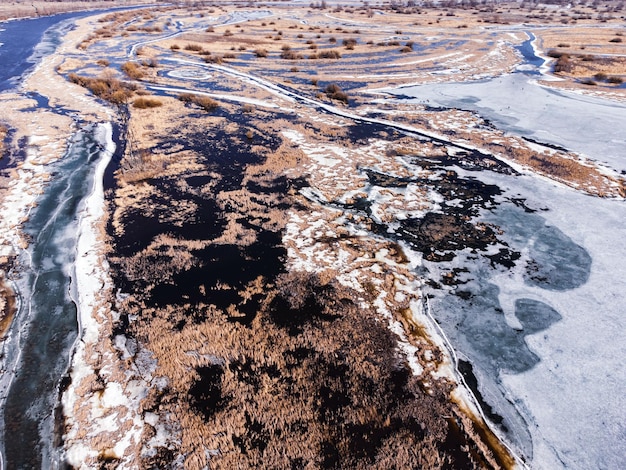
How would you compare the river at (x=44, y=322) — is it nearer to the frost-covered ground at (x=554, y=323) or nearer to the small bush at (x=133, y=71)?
the frost-covered ground at (x=554, y=323)

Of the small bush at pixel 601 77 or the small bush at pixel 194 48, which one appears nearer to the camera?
the small bush at pixel 601 77

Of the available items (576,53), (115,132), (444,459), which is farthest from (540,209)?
(576,53)

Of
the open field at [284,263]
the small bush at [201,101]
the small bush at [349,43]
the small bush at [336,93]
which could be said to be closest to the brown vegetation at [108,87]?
the open field at [284,263]

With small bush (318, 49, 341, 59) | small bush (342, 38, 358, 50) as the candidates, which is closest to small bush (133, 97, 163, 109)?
small bush (318, 49, 341, 59)

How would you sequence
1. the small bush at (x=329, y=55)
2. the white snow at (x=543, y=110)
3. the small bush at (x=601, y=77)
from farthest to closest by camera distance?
the small bush at (x=329, y=55)
the small bush at (x=601, y=77)
the white snow at (x=543, y=110)

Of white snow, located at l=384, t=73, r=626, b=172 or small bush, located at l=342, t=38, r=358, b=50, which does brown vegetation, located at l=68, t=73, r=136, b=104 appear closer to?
white snow, located at l=384, t=73, r=626, b=172

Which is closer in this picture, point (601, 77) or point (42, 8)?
point (601, 77)

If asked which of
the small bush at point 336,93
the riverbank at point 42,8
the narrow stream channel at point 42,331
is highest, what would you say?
the riverbank at point 42,8

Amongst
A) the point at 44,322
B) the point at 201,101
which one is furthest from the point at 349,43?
the point at 44,322

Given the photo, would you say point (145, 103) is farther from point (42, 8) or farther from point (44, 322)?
point (42, 8)

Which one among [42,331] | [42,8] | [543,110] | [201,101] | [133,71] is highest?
[42,8]

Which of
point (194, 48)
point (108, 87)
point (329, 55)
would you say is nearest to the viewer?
point (108, 87)

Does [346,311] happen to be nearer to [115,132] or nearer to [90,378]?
[90,378]
